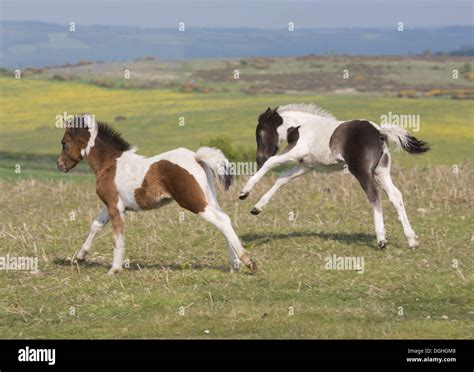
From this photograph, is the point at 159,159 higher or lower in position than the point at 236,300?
higher

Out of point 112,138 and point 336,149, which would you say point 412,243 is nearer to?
point 336,149

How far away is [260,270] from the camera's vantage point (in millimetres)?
13938

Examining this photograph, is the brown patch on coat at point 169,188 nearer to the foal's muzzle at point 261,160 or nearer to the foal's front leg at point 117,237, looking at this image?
the foal's front leg at point 117,237

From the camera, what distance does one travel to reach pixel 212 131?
4953 cm

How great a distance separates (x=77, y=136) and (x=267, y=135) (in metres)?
3.37

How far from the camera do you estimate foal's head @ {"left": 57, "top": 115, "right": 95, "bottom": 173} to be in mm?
14391

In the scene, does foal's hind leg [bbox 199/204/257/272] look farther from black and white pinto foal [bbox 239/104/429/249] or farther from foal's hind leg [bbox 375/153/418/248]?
foal's hind leg [bbox 375/153/418/248]

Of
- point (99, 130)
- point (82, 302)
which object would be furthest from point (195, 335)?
point (99, 130)

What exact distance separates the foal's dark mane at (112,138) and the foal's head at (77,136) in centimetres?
17

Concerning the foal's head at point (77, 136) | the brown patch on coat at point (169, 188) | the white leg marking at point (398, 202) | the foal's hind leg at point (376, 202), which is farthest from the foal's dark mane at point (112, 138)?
the white leg marking at point (398, 202)

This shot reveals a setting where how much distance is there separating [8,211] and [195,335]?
1116cm

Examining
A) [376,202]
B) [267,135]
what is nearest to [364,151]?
[376,202]

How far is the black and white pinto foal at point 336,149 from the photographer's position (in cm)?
1509

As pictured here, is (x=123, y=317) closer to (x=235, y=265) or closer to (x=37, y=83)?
(x=235, y=265)
